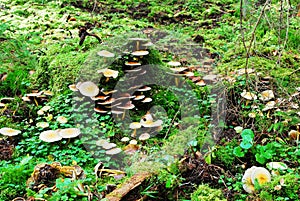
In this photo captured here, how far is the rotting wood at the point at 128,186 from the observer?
2779 mm

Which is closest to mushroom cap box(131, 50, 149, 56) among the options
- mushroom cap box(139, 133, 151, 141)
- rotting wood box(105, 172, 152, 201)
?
mushroom cap box(139, 133, 151, 141)

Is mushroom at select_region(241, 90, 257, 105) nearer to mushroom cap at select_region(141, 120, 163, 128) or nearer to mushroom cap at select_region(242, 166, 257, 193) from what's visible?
mushroom cap at select_region(141, 120, 163, 128)

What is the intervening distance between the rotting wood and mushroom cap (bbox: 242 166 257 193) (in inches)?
30.0

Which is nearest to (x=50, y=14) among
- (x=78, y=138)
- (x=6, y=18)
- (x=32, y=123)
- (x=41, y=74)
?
(x=6, y=18)

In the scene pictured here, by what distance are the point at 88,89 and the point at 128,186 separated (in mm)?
1369

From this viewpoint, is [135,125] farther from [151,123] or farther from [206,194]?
[206,194]

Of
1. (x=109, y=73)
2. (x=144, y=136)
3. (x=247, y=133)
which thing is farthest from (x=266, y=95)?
(x=109, y=73)

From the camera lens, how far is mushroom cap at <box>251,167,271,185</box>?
2.78 m

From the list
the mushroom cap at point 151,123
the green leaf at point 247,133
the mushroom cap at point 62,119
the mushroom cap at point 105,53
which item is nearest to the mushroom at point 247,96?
the green leaf at point 247,133

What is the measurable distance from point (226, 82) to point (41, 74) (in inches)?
93.6

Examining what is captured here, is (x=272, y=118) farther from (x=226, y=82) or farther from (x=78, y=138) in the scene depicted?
(x=78, y=138)

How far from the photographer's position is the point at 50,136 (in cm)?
350

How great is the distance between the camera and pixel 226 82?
4.09 meters

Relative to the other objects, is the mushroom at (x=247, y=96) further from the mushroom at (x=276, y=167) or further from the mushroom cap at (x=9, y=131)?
the mushroom cap at (x=9, y=131)
